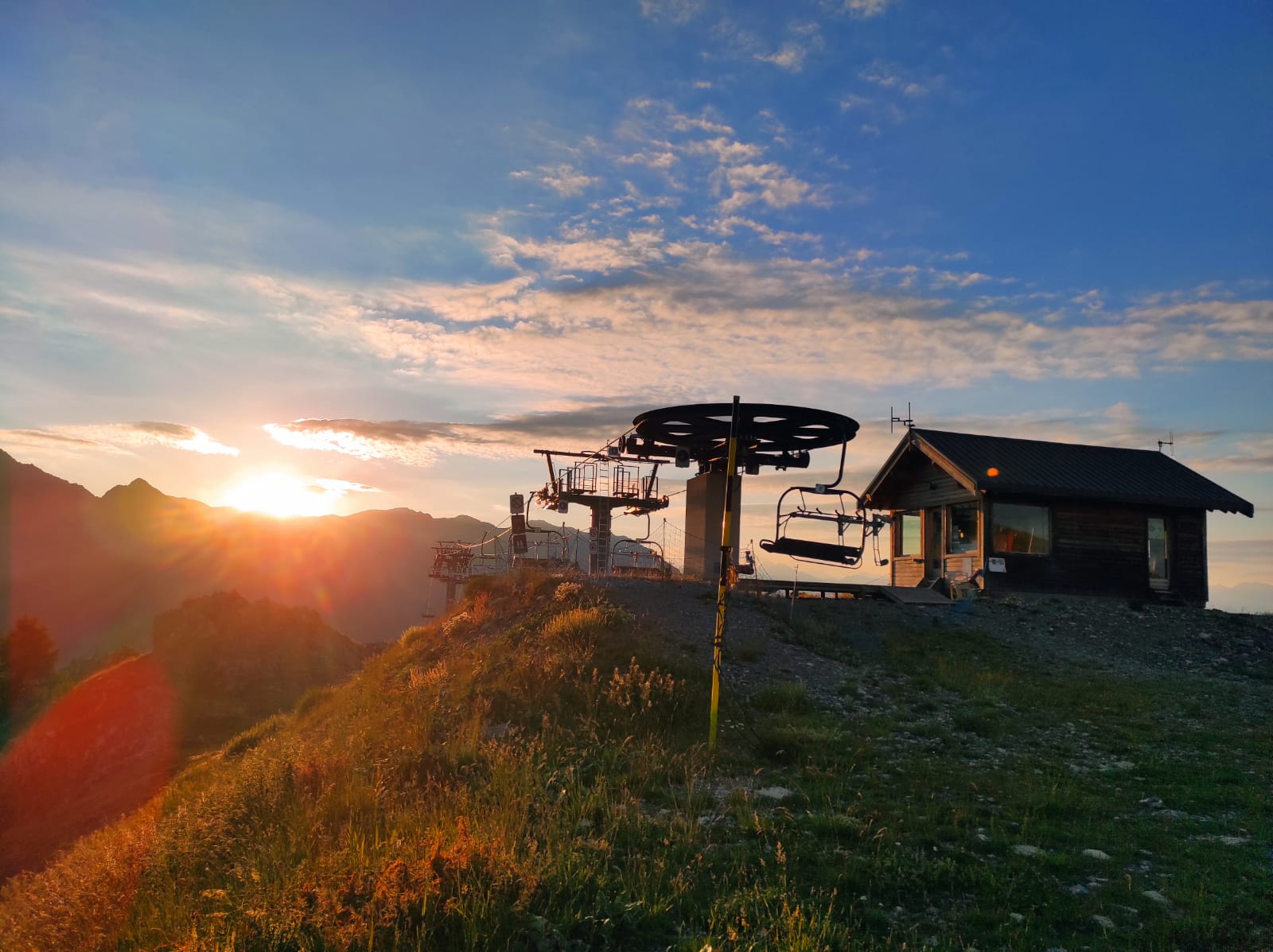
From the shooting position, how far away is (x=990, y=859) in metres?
6.49

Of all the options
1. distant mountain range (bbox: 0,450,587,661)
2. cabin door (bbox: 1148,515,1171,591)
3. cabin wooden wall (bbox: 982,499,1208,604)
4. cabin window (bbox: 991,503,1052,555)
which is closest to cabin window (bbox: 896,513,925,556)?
cabin window (bbox: 991,503,1052,555)

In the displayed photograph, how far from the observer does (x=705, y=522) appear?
899 inches

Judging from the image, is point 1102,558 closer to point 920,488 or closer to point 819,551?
point 920,488

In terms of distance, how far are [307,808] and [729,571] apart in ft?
16.4

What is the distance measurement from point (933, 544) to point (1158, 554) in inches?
244

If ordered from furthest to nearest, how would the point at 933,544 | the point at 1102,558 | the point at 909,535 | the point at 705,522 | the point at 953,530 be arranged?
1. the point at 909,535
2. the point at 933,544
3. the point at 953,530
4. the point at 1102,558
5. the point at 705,522

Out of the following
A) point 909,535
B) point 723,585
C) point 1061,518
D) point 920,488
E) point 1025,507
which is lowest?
point 723,585

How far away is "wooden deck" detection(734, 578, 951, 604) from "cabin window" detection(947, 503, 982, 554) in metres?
2.10

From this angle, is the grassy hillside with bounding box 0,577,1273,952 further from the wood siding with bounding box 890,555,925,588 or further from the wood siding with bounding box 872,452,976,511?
the wood siding with bounding box 890,555,925,588

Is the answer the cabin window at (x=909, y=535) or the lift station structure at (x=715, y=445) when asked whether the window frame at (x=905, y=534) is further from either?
the lift station structure at (x=715, y=445)

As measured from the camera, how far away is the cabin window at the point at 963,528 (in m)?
24.7

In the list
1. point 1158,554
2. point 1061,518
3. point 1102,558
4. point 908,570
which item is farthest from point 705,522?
point 1158,554

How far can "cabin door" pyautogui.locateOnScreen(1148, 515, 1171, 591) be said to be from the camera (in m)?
24.5

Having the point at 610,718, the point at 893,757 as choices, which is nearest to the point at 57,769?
the point at 610,718
